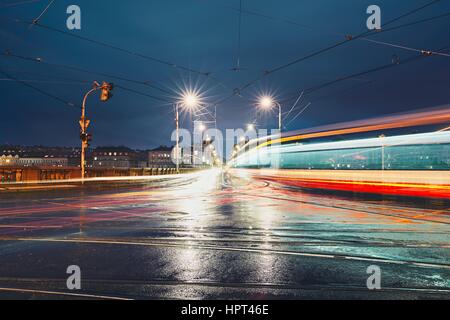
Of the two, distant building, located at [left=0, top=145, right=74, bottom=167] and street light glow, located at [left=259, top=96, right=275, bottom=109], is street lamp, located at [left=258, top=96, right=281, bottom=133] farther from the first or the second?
distant building, located at [left=0, top=145, right=74, bottom=167]

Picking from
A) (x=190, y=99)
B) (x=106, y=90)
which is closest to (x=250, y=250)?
(x=106, y=90)

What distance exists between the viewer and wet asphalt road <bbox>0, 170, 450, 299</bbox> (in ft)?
15.2

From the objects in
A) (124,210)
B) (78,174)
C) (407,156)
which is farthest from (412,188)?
(78,174)

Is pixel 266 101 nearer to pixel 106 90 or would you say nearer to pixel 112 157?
pixel 106 90

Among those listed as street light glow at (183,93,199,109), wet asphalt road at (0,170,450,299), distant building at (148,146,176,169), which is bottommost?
wet asphalt road at (0,170,450,299)

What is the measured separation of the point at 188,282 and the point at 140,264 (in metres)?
1.25

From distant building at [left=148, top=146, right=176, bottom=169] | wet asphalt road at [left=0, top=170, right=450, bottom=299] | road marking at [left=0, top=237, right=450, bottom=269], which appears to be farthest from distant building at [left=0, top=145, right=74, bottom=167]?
road marking at [left=0, top=237, right=450, bottom=269]

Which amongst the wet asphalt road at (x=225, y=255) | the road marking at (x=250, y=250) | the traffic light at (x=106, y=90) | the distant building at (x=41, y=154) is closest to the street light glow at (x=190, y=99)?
the traffic light at (x=106, y=90)

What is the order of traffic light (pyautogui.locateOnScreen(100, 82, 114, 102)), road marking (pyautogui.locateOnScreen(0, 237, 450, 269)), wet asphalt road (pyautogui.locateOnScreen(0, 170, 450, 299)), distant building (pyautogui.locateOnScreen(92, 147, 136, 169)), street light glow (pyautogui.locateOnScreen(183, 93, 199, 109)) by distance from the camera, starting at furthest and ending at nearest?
distant building (pyautogui.locateOnScreen(92, 147, 136, 169)) < street light glow (pyautogui.locateOnScreen(183, 93, 199, 109)) < traffic light (pyautogui.locateOnScreen(100, 82, 114, 102)) < road marking (pyautogui.locateOnScreen(0, 237, 450, 269)) < wet asphalt road (pyautogui.locateOnScreen(0, 170, 450, 299))

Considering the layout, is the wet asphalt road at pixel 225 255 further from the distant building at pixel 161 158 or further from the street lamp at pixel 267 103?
the distant building at pixel 161 158

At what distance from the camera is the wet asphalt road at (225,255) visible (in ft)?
15.2

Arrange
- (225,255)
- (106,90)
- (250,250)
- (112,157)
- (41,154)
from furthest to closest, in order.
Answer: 1. (112,157)
2. (41,154)
3. (106,90)
4. (250,250)
5. (225,255)

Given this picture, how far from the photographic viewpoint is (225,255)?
21.0 feet
